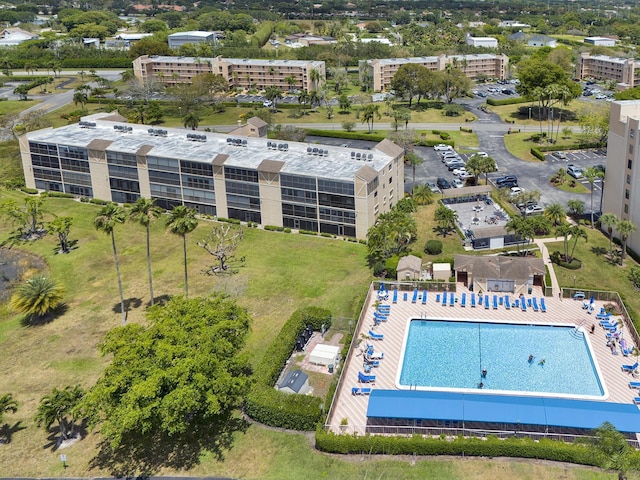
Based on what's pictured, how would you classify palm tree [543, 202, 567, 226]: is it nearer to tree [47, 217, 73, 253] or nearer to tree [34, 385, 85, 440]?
tree [34, 385, 85, 440]

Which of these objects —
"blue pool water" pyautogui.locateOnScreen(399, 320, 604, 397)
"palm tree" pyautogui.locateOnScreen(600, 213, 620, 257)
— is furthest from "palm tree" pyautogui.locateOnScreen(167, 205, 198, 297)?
"palm tree" pyautogui.locateOnScreen(600, 213, 620, 257)

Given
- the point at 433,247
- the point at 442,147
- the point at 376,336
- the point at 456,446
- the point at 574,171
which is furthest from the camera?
the point at 442,147

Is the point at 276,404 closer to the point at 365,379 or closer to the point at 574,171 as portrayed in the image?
the point at 365,379

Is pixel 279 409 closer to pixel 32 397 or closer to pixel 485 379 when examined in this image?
Answer: pixel 485 379

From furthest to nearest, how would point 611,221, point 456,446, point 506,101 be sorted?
point 506,101, point 611,221, point 456,446

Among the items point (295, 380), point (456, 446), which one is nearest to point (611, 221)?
point (456, 446)

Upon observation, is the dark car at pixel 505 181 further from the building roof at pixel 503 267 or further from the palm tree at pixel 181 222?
the palm tree at pixel 181 222
